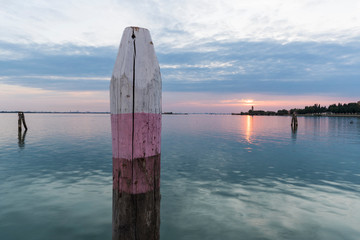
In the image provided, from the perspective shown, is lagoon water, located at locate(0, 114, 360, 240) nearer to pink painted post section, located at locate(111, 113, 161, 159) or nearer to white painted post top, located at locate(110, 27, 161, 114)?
pink painted post section, located at locate(111, 113, 161, 159)

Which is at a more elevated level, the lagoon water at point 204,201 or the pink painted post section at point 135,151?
the pink painted post section at point 135,151

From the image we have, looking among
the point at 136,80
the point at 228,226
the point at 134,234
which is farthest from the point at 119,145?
the point at 228,226

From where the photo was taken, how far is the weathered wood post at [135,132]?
2.58m

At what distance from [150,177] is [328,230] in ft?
16.8

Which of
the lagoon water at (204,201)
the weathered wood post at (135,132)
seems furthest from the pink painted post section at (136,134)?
the lagoon water at (204,201)

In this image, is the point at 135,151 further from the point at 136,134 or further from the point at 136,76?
the point at 136,76

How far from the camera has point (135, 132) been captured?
259cm

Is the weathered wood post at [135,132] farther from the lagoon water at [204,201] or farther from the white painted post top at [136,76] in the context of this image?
the lagoon water at [204,201]

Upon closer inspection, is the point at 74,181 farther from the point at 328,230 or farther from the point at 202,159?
the point at 328,230

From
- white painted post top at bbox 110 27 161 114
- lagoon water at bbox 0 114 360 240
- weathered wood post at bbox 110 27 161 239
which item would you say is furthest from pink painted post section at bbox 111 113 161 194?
lagoon water at bbox 0 114 360 240

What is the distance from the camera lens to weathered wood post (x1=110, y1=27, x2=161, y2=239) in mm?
2580

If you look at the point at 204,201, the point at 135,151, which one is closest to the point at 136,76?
the point at 135,151

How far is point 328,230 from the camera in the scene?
5.25m

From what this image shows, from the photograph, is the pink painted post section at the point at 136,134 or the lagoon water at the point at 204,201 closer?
the pink painted post section at the point at 136,134
